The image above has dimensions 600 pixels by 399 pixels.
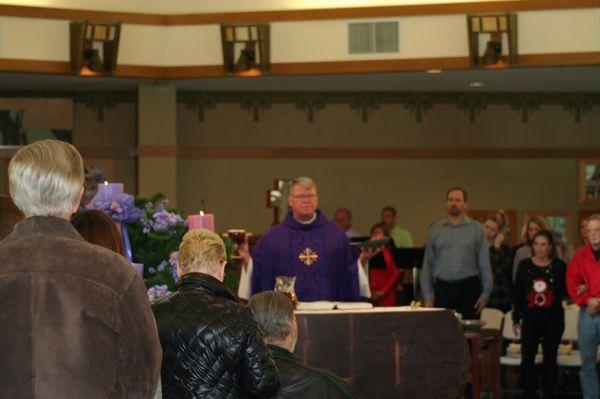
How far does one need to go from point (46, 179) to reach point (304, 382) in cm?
209

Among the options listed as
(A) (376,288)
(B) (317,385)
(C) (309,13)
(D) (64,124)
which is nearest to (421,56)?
(C) (309,13)

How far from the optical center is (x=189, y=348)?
4219mm

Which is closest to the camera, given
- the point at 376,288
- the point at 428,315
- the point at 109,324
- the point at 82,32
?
the point at 109,324

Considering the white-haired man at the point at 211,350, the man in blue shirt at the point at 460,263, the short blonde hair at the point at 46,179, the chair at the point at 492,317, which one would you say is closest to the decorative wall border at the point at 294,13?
the man in blue shirt at the point at 460,263

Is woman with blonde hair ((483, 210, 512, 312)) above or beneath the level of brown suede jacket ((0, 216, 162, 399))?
beneath

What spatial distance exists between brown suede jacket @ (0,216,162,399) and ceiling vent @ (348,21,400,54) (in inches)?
409

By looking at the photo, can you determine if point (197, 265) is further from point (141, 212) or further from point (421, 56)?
point (421, 56)

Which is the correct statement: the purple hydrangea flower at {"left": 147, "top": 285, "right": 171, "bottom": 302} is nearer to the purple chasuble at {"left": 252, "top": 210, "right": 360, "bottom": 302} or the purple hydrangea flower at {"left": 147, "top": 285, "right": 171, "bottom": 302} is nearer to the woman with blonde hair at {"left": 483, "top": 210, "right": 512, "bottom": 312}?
the purple chasuble at {"left": 252, "top": 210, "right": 360, "bottom": 302}

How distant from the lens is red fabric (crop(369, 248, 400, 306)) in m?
11.9

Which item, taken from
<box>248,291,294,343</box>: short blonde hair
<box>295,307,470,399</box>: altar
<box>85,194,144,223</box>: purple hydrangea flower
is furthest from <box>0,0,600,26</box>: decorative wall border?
<box>248,291,294,343</box>: short blonde hair

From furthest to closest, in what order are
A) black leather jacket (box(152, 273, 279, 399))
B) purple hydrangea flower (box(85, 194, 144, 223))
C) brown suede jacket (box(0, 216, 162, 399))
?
purple hydrangea flower (box(85, 194, 144, 223)) → black leather jacket (box(152, 273, 279, 399)) → brown suede jacket (box(0, 216, 162, 399))

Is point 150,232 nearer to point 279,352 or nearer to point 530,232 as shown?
point 279,352

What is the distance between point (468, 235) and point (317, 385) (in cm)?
599

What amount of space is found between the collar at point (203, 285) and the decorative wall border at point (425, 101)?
448 inches
